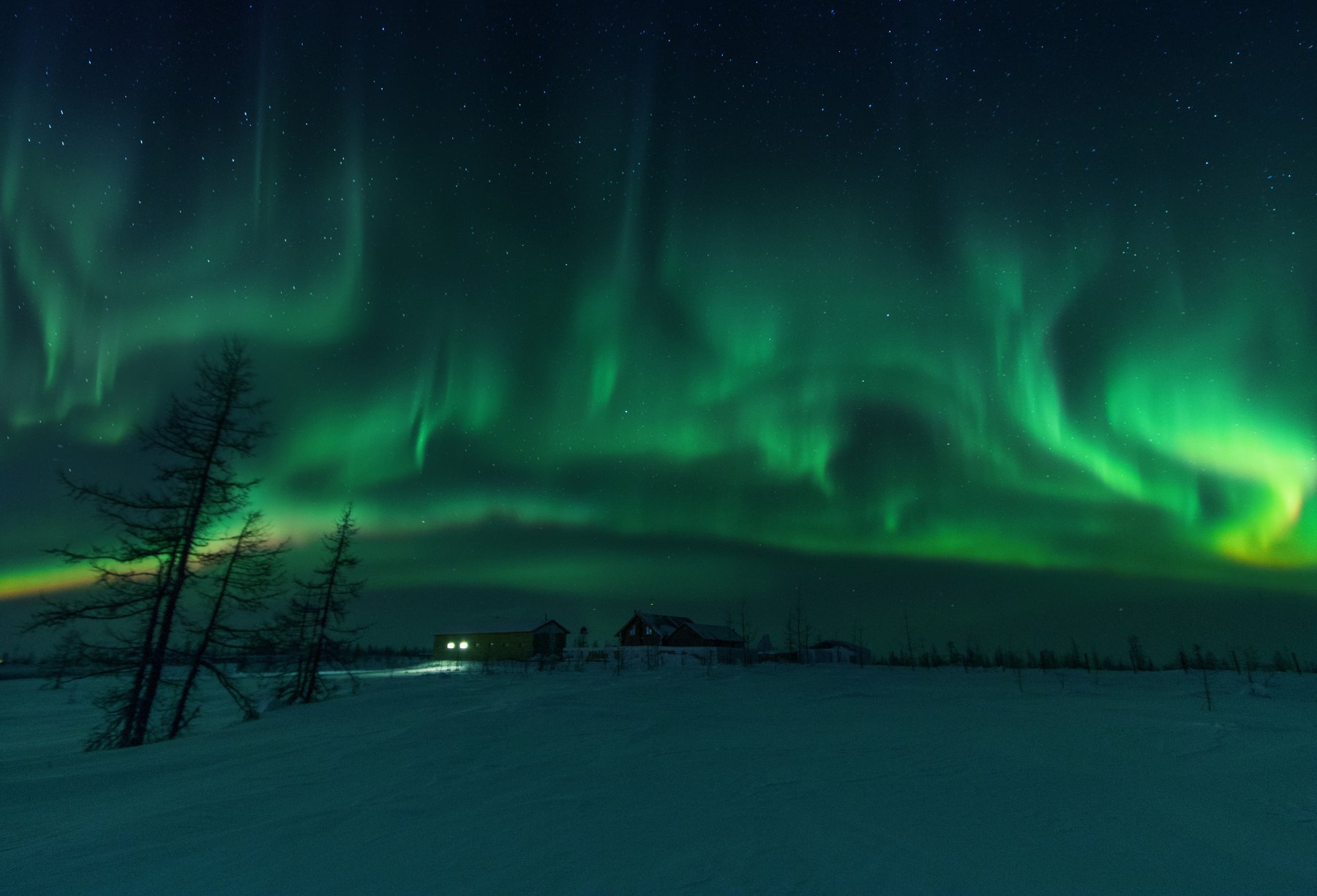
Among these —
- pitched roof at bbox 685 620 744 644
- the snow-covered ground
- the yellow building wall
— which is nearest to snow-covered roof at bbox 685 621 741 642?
pitched roof at bbox 685 620 744 644

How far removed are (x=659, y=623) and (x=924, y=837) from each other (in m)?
68.3

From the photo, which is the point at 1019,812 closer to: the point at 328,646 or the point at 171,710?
the point at 171,710

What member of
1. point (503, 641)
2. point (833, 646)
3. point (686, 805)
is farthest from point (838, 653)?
point (686, 805)

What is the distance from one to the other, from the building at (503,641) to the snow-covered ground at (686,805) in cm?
5696

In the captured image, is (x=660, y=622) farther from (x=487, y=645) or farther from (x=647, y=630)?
(x=487, y=645)

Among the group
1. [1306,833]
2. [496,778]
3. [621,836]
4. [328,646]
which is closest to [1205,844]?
[1306,833]

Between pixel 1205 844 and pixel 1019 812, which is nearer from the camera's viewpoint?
pixel 1205 844

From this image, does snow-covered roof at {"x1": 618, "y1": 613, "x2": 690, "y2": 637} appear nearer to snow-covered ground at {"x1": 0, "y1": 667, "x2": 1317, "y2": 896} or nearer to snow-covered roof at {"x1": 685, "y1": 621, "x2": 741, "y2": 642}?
snow-covered roof at {"x1": 685, "y1": 621, "x2": 741, "y2": 642}

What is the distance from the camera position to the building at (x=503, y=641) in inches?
2771

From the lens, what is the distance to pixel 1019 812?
7.20m

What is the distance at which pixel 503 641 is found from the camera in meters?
72.2

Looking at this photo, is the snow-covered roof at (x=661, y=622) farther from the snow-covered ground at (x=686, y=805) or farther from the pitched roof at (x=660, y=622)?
the snow-covered ground at (x=686, y=805)

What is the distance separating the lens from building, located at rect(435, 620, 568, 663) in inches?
2771

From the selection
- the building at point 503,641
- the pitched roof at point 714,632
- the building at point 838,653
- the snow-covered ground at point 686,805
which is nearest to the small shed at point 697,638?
the pitched roof at point 714,632
